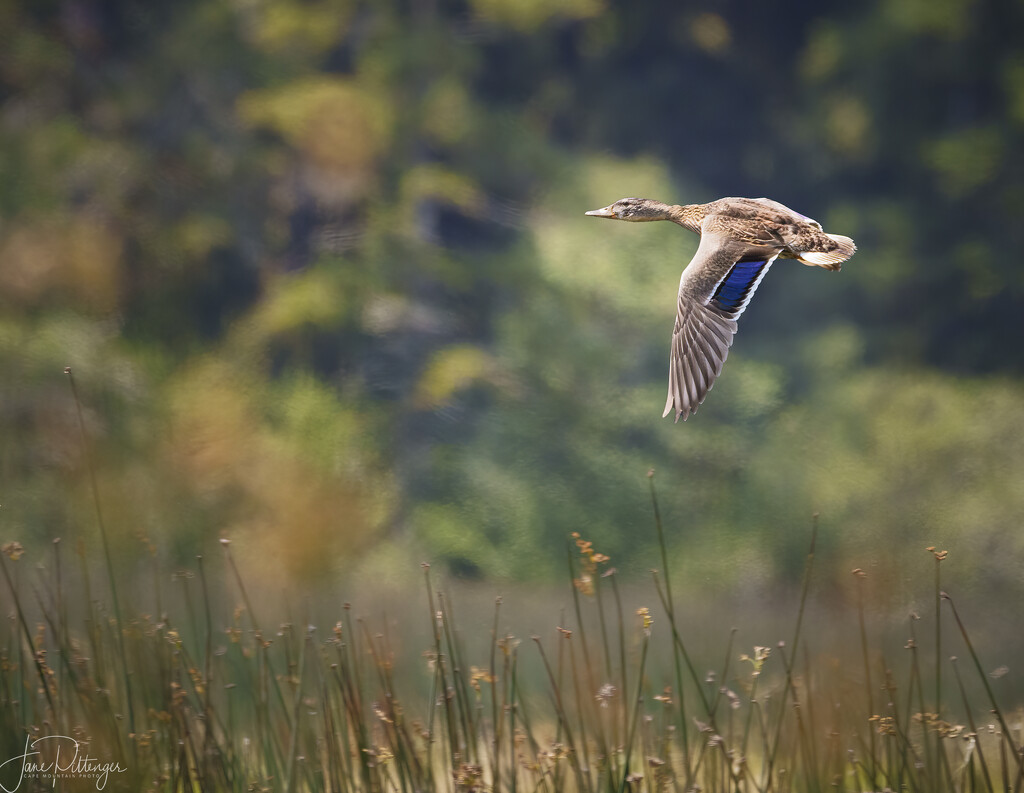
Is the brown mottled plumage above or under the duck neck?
under

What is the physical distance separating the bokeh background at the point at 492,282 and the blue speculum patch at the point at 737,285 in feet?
12.0

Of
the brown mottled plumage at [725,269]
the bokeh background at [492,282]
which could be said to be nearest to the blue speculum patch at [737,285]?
the brown mottled plumage at [725,269]

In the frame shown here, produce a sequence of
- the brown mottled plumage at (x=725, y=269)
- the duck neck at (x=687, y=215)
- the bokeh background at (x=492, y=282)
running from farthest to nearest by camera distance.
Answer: the bokeh background at (x=492, y=282)
the duck neck at (x=687, y=215)
the brown mottled plumage at (x=725, y=269)

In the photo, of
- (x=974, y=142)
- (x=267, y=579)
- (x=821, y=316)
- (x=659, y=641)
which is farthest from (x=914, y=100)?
(x=267, y=579)

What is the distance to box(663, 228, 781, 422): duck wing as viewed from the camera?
1.59 meters

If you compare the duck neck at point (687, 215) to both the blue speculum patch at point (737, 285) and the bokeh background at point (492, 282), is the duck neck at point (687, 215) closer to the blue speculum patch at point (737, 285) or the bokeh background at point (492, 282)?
the blue speculum patch at point (737, 285)

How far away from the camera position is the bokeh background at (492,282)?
Result: 5.39 m

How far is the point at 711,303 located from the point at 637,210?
11.1 inches

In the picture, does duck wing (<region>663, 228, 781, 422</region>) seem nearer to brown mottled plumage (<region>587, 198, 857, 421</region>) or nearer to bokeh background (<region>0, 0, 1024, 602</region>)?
brown mottled plumage (<region>587, 198, 857, 421</region>)

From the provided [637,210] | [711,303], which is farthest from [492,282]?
[711,303]

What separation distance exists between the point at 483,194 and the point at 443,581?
2.05 m

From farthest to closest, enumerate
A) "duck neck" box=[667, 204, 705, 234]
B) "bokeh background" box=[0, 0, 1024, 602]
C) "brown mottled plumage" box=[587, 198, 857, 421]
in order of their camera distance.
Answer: "bokeh background" box=[0, 0, 1024, 602] → "duck neck" box=[667, 204, 705, 234] → "brown mottled plumage" box=[587, 198, 857, 421]

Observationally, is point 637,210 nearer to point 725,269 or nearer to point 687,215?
point 687,215

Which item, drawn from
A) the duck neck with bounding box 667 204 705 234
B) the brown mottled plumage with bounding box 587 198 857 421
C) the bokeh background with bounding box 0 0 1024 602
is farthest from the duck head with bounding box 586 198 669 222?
the bokeh background with bounding box 0 0 1024 602
